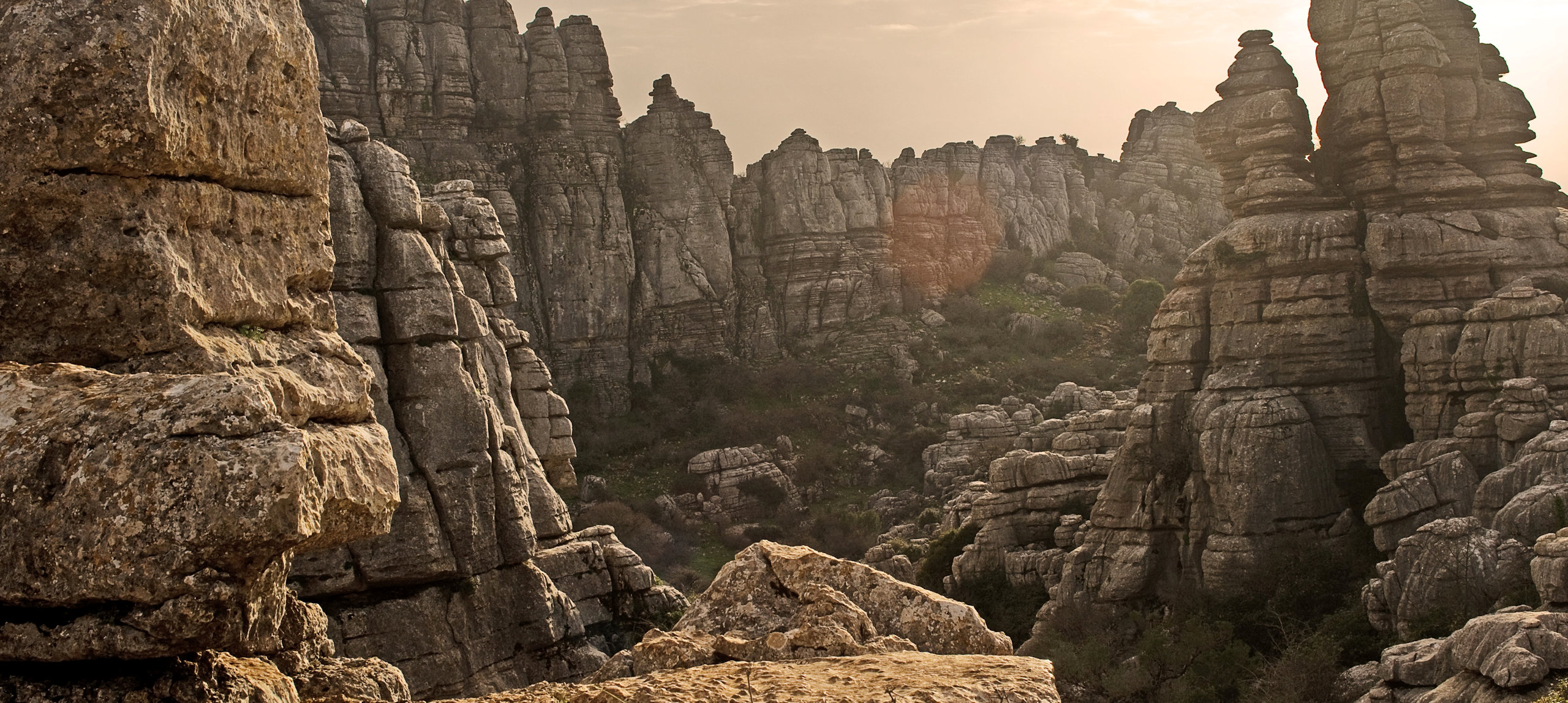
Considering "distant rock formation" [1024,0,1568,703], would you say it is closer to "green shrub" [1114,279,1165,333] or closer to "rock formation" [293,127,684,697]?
"rock formation" [293,127,684,697]

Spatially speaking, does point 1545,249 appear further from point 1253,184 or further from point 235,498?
point 235,498

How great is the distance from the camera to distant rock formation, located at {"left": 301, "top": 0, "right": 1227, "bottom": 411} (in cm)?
5478

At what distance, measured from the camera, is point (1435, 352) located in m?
28.1

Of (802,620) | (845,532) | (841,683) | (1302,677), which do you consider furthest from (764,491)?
(841,683)

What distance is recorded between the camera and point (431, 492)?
17.9 m

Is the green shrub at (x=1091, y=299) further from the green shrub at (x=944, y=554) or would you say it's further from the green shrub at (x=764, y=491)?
the green shrub at (x=944, y=554)

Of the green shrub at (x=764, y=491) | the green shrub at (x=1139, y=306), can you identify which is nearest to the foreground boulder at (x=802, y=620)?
the green shrub at (x=764, y=491)

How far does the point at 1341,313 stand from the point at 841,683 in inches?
1063

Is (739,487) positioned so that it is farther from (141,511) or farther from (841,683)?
(141,511)

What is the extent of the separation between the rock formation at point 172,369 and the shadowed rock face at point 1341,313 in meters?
24.1

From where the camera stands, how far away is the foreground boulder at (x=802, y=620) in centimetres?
696

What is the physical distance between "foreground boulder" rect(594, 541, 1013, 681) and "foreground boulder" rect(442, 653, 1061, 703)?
33 centimetres

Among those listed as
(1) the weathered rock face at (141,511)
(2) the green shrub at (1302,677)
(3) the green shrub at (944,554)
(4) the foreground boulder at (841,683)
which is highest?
(1) the weathered rock face at (141,511)

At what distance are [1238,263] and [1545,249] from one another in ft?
20.1
